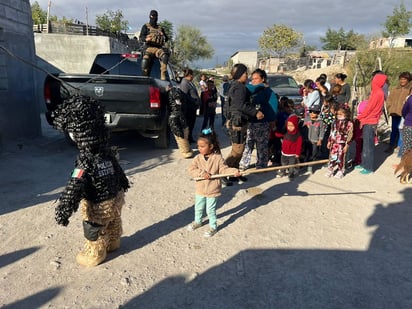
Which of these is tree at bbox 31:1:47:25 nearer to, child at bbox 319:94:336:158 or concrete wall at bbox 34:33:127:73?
concrete wall at bbox 34:33:127:73

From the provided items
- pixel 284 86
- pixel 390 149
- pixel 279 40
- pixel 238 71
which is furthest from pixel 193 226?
pixel 279 40

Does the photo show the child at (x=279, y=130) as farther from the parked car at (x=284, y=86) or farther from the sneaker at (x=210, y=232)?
the parked car at (x=284, y=86)

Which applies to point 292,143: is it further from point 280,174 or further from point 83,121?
point 83,121

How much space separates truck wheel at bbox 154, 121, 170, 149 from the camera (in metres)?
6.49

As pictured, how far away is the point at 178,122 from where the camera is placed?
6090 millimetres

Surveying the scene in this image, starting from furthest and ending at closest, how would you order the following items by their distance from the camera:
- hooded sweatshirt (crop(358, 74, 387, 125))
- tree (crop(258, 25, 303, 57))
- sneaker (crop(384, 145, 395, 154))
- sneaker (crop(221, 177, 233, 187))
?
1. tree (crop(258, 25, 303, 57))
2. sneaker (crop(384, 145, 395, 154))
3. hooded sweatshirt (crop(358, 74, 387, 125))
4. sneaker (crop(221, 177, 233, 187))

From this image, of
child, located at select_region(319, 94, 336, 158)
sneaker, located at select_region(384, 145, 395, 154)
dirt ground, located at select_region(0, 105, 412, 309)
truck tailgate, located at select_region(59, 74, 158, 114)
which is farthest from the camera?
sneaker, located at select_region(384, 145, 395, 154)

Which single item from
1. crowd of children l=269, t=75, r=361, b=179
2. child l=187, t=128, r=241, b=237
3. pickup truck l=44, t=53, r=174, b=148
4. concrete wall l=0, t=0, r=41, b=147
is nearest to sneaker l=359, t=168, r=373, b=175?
crowd of children l=269, t=75, r=361, b=179

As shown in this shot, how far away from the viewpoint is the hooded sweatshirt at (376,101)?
5.40 meters

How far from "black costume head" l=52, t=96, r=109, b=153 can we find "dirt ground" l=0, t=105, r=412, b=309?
3.68ft

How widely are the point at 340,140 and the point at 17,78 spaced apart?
6.51 metres

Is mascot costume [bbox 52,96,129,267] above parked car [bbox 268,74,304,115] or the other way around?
the other way around

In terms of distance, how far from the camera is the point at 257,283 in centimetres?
268

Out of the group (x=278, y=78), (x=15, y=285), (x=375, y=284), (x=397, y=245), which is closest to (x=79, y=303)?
(x=15, y=285)
